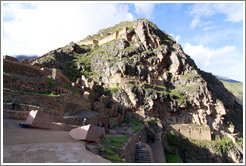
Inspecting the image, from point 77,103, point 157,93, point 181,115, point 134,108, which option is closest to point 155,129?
point 134,108

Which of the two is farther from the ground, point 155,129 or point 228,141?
point 155,129

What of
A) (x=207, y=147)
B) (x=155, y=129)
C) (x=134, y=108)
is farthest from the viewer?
(x=134, y=108)

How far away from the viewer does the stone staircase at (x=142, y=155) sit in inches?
473

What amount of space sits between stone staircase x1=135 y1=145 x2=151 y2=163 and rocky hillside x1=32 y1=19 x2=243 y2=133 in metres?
16.2

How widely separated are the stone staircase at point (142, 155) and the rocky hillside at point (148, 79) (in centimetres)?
1624

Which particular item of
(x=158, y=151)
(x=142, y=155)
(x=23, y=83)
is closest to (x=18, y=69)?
(x=23, y=83)

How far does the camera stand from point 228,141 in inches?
1291

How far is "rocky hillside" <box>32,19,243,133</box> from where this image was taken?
3152 centimetres

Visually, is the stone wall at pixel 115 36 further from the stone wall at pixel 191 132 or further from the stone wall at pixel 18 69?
the stone wall at pixel 18 69

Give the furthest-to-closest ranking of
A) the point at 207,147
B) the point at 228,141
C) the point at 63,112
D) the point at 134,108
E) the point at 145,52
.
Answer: the point at 145,52, the point at 228,141, the point at 134,108, the point at 207,147, the point at 63,112

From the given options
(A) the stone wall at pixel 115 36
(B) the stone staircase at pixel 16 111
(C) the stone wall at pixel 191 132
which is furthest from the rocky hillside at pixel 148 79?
(B) the stone staircase at pixel 16 111

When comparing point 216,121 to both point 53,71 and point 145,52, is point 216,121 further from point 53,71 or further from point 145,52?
point 53,71

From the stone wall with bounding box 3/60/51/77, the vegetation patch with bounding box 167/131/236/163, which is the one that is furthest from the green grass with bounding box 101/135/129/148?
the vegetation patch with bounding box 167/131/236/163

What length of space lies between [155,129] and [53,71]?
1793cm
